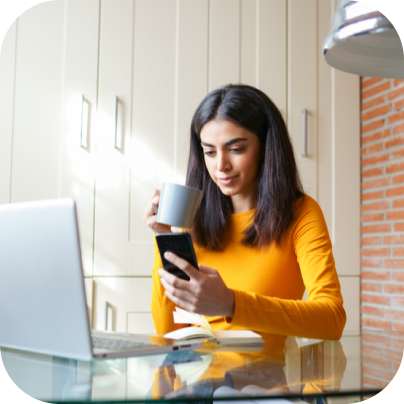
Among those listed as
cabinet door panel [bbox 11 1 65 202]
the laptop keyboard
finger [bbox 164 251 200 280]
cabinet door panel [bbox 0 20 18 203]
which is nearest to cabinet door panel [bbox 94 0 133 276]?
cabinet door panel [bbox 11 1 65 202]

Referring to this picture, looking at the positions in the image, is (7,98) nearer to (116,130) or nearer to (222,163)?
(116,130)

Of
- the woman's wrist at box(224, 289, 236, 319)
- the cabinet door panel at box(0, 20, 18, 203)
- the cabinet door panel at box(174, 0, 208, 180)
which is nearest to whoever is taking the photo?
the woman's wrist at box(224, 289, 236, 319)

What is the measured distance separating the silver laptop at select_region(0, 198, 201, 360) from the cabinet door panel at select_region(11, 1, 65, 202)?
142cm

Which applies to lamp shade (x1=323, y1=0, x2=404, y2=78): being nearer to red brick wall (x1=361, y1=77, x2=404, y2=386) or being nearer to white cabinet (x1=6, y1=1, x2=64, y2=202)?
red brick wall (x1=361, y1=77, x2=404, y2=386)

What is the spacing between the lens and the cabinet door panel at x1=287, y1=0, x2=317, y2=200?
2.34 metres

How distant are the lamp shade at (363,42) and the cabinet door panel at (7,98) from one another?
1656mm

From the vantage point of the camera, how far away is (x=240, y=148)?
1328 millimetres

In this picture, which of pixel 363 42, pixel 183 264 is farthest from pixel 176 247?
pixel 363 42

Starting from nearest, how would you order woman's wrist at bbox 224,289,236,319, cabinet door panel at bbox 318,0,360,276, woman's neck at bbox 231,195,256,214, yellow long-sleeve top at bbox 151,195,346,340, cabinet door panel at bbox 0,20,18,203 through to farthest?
woman's wrist at bbox 224,289,236,319
yellow long-sleeve top at bbox 151,195,346,340
woman's neck at bbox 231,195,256,214
cabinet door panel at bbox 0,20,18,203
cabinet door panel at bbox 318,0,360,276

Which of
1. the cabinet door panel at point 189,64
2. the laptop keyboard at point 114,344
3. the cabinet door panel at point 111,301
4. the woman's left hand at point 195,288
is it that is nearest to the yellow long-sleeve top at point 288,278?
the woman's left hand at point 195,288

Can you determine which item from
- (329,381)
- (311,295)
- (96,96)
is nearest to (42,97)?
(96,96)

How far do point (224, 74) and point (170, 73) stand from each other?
264mm

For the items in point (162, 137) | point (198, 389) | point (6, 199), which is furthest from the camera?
point (162, 137)

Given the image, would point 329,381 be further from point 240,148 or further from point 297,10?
point 297,10
